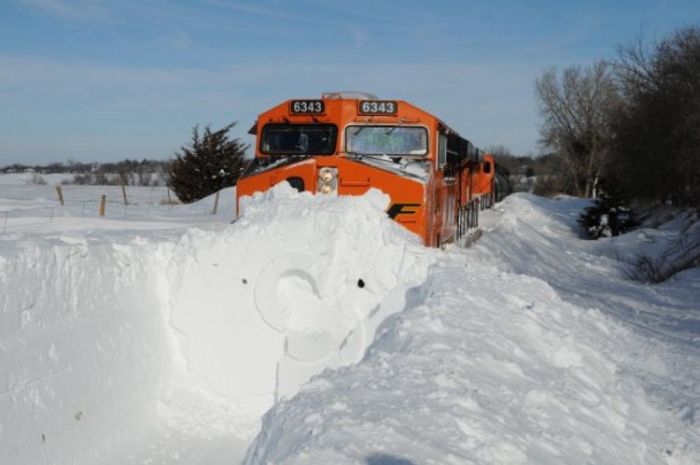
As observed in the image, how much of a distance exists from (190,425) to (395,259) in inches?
96.1

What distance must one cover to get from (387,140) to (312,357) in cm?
446

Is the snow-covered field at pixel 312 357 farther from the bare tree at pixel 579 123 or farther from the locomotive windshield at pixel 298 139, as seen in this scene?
the bare tree at pixel 579 123

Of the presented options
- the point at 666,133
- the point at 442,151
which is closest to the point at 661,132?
the point at 666,133

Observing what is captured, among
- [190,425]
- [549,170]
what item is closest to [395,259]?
[190,425]

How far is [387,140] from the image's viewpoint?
9477 millimetres

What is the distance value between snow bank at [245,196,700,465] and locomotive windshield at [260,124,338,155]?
3048 mm

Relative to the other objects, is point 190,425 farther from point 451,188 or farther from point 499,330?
point 451,188

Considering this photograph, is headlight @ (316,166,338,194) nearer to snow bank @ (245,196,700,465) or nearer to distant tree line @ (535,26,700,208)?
snow bank @ (245,196,700,465)

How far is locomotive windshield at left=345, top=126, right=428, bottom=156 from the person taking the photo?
9.38m

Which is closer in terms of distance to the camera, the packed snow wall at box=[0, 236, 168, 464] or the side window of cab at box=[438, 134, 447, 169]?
the packed snow wall at box=[0, 236, 168, 464]

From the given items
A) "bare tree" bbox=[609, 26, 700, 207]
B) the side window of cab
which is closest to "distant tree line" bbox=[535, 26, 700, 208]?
"bare tree" bbox=[609, 26, 700, 207]

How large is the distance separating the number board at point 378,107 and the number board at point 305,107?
2.07ft

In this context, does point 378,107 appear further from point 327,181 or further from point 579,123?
point 579,123

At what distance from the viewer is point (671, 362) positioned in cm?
667
